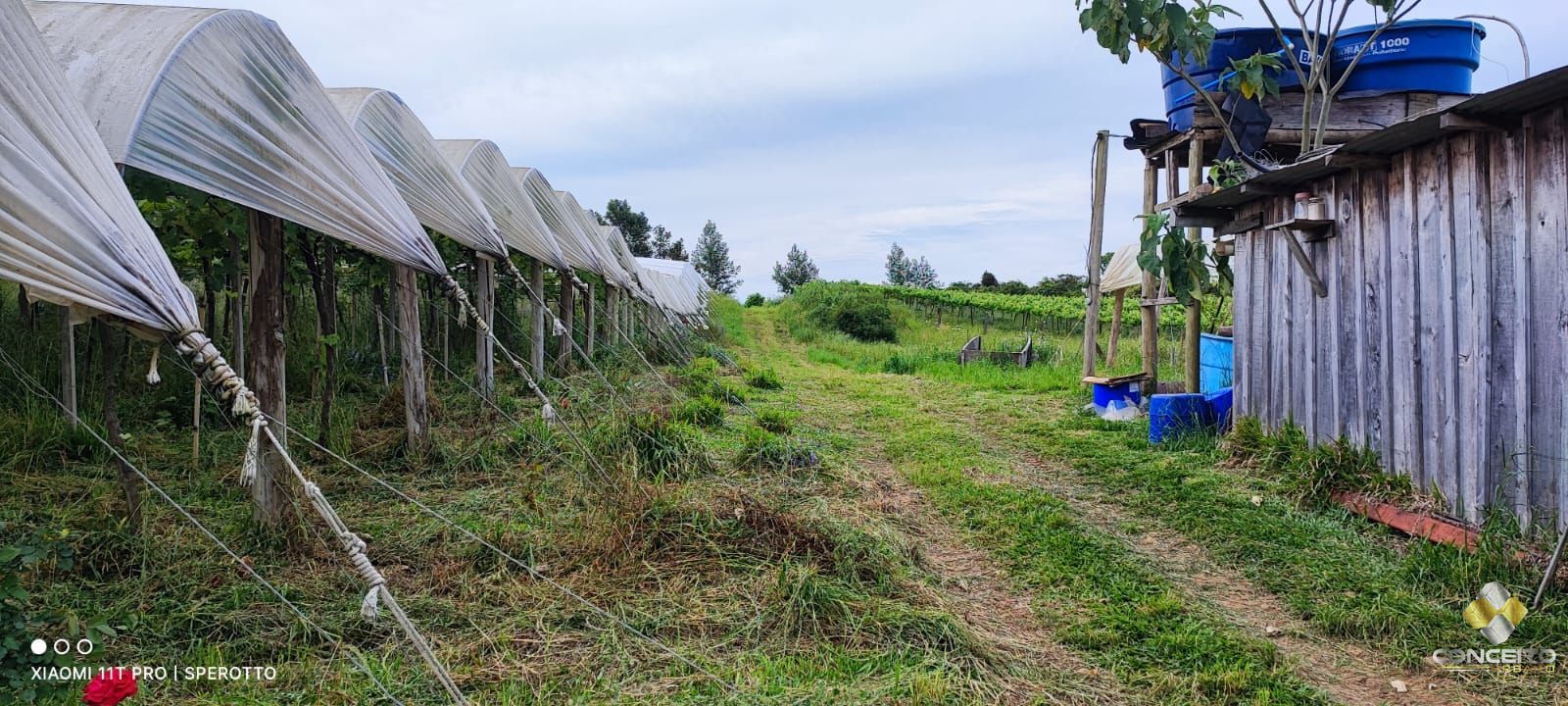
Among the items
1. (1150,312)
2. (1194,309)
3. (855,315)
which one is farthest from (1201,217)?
(855,315)

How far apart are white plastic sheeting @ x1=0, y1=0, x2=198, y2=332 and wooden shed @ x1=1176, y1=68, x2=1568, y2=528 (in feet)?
16.1

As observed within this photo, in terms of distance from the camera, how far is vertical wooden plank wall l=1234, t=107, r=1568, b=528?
3.83 metres

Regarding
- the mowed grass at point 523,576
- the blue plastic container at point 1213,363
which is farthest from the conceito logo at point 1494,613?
the blue plastic container at point 1213,363

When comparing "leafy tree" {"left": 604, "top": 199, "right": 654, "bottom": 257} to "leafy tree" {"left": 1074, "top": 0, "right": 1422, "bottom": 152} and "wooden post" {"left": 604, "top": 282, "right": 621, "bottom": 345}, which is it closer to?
"wooden post" {"left": 604, "top": 282, "right": 621, "bottom": 345}

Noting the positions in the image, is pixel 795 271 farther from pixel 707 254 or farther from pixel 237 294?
pixel 237 294

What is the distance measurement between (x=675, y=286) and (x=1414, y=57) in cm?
1620

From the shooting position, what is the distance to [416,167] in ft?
20.1

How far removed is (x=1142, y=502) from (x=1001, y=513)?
981mm

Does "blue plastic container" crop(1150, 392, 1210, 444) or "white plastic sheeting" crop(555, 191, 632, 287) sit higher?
"white plastic sheeting" crop(555, 191, 632, 287)

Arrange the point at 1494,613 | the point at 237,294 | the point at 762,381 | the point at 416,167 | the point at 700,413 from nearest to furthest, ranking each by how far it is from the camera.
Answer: the point at 1494,613, the point at 237,294, the point at 416,167, the point at 700,413, the point at 762,381

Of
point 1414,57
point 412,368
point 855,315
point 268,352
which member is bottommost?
point 412,368

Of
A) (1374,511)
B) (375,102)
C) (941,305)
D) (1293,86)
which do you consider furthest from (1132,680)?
(941,305)

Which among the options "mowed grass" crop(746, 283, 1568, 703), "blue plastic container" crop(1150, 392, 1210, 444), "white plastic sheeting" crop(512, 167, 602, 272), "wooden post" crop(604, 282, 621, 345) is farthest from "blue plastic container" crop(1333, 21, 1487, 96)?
"wooden post" crop(604, 282, 621, 345)

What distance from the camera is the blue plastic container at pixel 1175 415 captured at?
6.99 m
